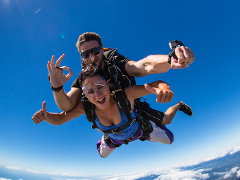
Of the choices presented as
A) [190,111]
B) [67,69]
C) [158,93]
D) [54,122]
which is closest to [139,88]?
[158,93]

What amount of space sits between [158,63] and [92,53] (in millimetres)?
1990

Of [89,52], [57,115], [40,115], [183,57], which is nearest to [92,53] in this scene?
[89,52]

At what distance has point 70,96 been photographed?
282 centimetres

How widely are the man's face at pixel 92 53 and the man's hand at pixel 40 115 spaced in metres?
1.48

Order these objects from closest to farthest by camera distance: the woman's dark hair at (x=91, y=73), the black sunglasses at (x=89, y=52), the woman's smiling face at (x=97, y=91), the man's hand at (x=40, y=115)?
the man's hand at (x=40, y=115) < the woman's smiling face at (x=97, y=91) < the woman's dark hair at (x=91, y=73) < the black sunglasses at (x=89, y=52)

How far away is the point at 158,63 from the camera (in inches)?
76.5

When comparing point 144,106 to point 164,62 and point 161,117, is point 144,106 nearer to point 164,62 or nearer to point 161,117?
point 161,117

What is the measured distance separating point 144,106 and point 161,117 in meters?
0.68

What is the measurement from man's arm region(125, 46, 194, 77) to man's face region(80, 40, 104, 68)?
2.73ft

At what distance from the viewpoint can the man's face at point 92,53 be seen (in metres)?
3.24

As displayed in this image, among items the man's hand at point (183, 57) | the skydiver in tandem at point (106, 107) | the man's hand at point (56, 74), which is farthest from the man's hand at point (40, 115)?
the man's hand at point (183, 57)

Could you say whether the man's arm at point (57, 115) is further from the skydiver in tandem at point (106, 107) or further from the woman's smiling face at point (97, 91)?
the woman's smiling face at point (97, 91)

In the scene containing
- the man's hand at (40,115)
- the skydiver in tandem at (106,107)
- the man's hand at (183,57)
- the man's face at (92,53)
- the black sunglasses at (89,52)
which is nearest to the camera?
the man's hand at (183,57)

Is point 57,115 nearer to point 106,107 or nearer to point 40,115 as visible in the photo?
point 40,115
